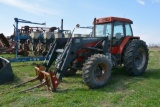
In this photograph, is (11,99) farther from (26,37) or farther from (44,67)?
(26,37)

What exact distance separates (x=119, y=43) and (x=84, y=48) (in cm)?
176

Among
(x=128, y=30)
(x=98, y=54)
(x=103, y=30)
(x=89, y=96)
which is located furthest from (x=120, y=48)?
(x=89, y=96)

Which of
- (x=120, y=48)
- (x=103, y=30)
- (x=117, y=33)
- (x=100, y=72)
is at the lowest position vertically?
(x=100, y=72)

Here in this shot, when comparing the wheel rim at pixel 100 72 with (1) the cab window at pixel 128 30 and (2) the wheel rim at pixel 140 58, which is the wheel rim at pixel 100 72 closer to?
(2) the wheel rim at pixel 140 58

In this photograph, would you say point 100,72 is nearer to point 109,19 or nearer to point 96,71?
point 96,71

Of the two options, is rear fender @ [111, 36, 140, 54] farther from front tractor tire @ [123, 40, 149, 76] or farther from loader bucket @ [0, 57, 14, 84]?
loader bucket @ [0, 57, 14, 84]

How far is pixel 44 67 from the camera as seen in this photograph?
22.7ft

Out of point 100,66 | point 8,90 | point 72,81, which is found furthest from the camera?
point 72,81

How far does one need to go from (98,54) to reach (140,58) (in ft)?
Result: 8.99

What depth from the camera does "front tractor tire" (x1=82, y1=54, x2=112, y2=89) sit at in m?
6.30

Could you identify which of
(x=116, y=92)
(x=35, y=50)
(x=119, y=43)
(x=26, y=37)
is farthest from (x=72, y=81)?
(x=26, y=37)

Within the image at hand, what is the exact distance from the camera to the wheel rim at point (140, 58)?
8.63 meters

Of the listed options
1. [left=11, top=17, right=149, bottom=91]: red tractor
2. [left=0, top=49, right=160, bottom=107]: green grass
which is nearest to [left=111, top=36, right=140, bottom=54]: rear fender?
[left=11, top=17, right=149, bottom=91]: red tractor

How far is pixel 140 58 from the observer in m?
8.93
